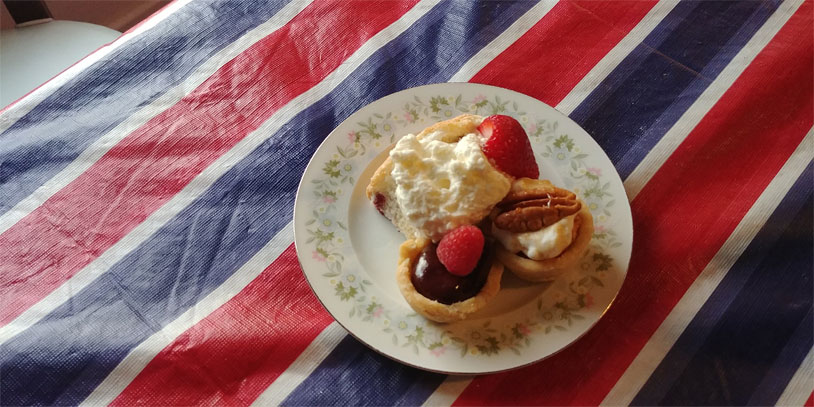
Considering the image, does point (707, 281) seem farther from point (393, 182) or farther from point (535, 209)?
point (393, 182)

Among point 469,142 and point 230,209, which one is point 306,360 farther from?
point 469,142

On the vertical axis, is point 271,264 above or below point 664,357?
above

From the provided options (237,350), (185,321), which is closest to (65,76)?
(185,321)

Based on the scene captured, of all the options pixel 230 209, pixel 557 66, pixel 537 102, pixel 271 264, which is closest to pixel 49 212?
pixel 230 209

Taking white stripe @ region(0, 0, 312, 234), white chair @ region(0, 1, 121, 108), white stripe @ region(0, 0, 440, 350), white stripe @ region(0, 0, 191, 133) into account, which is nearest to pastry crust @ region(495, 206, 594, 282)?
white stripe @ region(0, 0, 440, 350)

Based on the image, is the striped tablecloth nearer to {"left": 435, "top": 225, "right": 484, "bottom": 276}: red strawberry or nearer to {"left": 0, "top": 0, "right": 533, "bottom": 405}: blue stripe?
{"left": 0, "top": 0, "right": 533, "bottom": 405}: blue stripe

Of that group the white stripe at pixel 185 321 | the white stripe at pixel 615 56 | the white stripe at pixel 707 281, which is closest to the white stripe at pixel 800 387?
the white stripe at pixel 707 281
